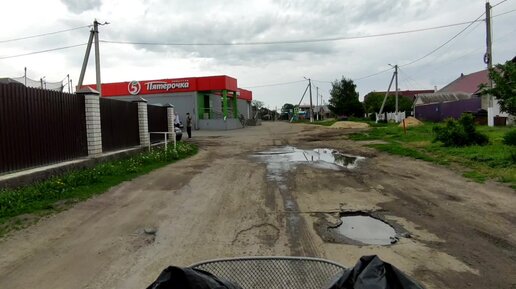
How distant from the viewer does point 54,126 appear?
1168cm

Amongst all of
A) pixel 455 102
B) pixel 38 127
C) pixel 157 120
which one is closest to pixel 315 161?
pixel 38 127

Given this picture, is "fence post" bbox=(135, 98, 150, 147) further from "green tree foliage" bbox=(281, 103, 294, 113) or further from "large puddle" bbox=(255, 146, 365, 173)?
"green tree foliage" bbox=(281, 103, 294, 113)

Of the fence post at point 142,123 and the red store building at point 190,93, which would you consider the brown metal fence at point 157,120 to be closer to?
the fence post at point 142,123

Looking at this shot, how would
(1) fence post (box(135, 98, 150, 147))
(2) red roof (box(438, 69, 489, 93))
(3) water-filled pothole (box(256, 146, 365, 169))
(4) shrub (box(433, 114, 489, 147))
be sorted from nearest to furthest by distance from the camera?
(3) water-filled pothole (box(256, 146, 365, 169)) < (4) shrub (box(433, 114, 489, 147)) < (1) fence post (box(135, 98, 150, 147)) < (2) red roof (box(438, 69, 489, 93))

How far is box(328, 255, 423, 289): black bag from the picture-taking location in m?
1.98

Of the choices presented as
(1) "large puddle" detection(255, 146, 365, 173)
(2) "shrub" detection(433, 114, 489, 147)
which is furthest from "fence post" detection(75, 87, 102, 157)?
(2) "shrub" detection(433, 114, 489, 147)

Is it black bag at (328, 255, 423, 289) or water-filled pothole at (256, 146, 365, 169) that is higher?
black bag at (328, 255, 423, 289)

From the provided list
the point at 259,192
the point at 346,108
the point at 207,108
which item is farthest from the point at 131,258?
the point at 346,108

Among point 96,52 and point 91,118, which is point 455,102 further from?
point 91,118

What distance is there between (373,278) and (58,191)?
28.2 ft

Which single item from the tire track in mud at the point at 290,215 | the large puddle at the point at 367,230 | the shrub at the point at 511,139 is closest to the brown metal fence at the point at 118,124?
the tire track in mud at the point at 290,215

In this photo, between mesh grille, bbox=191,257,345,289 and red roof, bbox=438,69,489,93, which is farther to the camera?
red roof, bbox=438,69,489,93

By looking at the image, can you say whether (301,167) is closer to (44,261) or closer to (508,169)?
(508,169)

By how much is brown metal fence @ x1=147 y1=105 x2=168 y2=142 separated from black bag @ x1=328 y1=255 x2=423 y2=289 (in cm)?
2005
